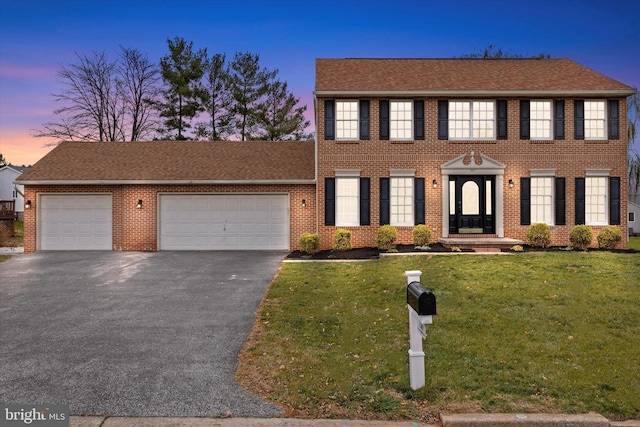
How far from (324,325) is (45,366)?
12.7 ft

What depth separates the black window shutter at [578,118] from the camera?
16016 mm

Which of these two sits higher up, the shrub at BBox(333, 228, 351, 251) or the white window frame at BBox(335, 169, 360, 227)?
the white window frame at BBox(335, 169, 360, 227)

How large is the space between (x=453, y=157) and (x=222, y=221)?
376 inches

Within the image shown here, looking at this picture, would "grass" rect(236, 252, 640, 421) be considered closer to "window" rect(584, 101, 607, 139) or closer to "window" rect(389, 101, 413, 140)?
"window" rect(389, 101, 413, 140)

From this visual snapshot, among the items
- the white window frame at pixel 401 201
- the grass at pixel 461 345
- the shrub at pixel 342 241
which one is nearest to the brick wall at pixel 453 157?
the white window frame at pixel 401 201

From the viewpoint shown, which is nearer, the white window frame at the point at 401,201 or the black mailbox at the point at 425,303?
the black mailbox at the point at 425,303

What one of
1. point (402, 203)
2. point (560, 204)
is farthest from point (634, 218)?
point (402, 203)

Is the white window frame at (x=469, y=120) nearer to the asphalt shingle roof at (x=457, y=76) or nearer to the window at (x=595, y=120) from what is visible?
the asphalt shingle roof at (x=457, y=76)

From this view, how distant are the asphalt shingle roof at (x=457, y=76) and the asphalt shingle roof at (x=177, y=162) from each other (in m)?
3.84

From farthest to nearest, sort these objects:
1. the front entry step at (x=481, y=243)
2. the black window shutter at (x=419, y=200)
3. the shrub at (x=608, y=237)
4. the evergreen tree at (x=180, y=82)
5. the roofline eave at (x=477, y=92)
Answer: the evergreen tree at (x=180, y=82) → the black window shutter at (x=419, y=200) → the roofline eave at (x=477, y=92) → the shrub at (x=608, y=237) → the front entry step at (x=481, y=243)

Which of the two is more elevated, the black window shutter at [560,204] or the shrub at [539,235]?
the black window shutter at [560,204]

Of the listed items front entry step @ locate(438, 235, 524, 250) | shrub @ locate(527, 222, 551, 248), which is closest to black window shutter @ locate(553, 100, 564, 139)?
shrub @ locate(527, 222, 551, 248)

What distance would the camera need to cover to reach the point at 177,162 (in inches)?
722

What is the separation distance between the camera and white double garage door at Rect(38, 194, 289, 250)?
17109 mm
